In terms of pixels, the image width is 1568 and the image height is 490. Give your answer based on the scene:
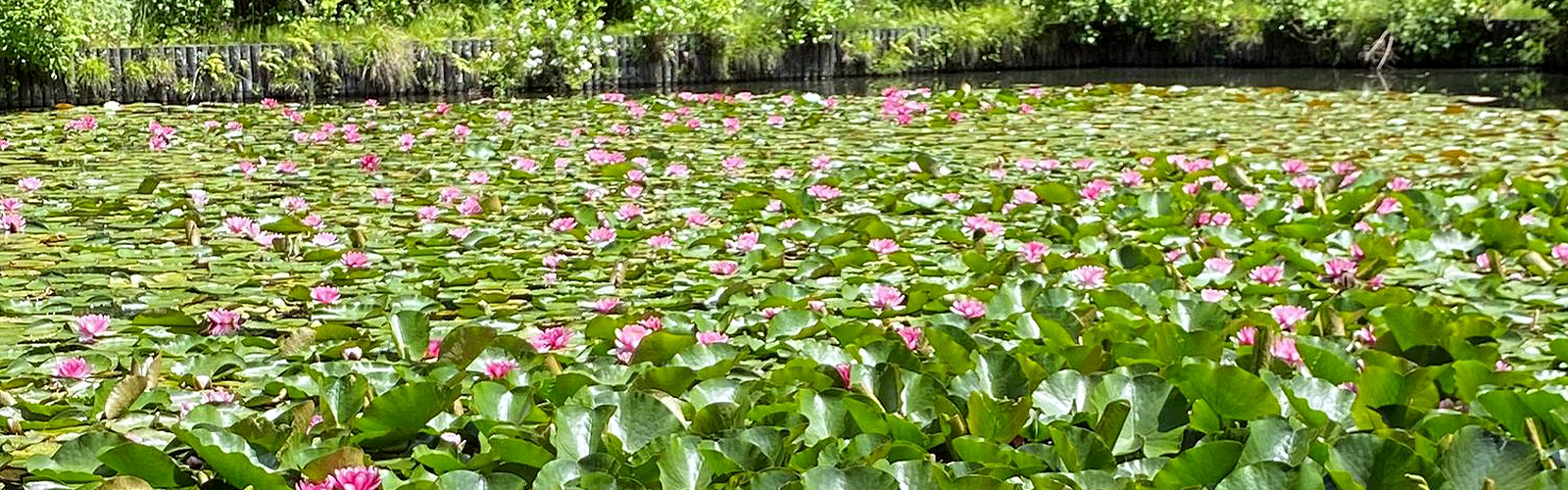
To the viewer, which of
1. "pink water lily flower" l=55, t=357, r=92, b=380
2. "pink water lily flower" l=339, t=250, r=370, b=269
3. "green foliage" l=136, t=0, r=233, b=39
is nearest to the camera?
"pink water lily flower" l=55, t=357, r=92, b=380

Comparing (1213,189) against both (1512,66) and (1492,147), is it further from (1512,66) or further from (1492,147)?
(1512,66)

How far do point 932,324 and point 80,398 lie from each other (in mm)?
1215

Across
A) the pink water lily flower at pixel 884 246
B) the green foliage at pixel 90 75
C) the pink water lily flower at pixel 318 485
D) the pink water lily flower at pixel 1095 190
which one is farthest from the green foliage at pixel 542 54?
the pink water lily flower at pixel 318 485

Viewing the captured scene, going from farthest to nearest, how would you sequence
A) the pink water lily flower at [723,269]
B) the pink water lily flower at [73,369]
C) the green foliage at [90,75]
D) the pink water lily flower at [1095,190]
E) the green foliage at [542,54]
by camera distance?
the green foliage at [542,54] → the green foliage at [90,75] → the pink water lily flower at [1095,190] → the pink water lily flower at [723,269] → the pink water lily flower at [73,369]

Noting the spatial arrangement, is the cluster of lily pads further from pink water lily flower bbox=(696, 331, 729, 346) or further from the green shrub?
the green shrub

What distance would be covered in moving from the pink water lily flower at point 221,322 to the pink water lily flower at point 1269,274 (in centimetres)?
177

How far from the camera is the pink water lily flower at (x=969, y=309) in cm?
247

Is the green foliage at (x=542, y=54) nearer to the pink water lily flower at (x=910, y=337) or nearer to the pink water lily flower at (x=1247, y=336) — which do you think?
the pink water lily flower at (x=910, y=337)

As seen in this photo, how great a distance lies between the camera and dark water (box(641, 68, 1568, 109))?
10.1 m

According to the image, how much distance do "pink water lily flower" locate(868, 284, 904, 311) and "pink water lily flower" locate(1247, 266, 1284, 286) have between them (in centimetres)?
66

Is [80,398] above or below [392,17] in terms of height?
below

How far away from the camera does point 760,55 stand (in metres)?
12.0

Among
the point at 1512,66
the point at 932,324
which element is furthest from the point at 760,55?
the point at 932,324

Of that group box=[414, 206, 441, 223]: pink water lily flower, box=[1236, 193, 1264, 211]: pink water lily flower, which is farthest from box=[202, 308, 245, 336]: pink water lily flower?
box=[1236, 193, 1264, 211]: pink water lily flower
